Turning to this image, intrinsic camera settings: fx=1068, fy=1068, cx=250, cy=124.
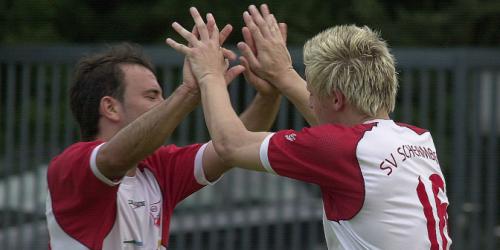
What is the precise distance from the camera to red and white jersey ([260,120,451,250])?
10.8 ft

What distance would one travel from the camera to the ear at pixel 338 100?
3.36m

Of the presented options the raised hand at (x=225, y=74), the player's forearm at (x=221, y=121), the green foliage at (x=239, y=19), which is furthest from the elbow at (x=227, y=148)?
the green foliage at (x=239, y=19)

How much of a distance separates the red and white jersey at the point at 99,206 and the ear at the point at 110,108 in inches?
7.8

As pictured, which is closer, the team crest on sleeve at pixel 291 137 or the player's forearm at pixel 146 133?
the team crest on sleeve at pixel 291 137

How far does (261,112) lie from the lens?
4055 mm

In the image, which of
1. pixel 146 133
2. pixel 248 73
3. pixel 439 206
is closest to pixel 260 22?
pixel 248 73

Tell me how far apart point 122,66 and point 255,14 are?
591mm

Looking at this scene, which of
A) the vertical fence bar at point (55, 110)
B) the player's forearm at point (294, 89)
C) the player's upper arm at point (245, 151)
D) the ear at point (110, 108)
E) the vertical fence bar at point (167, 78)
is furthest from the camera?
the vertical fence bar at point (55, 110)

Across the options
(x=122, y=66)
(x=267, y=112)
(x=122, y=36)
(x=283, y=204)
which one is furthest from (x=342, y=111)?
(x=122, y=36)

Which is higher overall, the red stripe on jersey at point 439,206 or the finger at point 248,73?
the finger at point 248,73

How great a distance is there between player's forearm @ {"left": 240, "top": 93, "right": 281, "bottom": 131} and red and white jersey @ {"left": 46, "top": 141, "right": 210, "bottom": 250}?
0.42 meters

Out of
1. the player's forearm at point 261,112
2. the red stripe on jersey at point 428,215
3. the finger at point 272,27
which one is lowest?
the red stripe on jersey at point 428,215

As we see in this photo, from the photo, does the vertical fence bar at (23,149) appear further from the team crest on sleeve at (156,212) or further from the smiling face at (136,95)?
the team crest on sleeve at (156,212)

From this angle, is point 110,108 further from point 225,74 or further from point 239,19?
point 239,19
